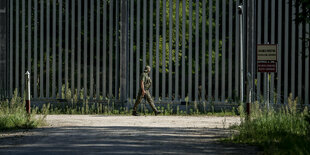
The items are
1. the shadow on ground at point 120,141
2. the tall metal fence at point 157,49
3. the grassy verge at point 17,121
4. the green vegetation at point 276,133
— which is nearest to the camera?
Result: the green vegetation at point 276,133

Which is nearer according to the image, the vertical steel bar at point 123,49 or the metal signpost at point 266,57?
the metal signpost at point 266,57

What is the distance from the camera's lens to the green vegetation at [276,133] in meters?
9.77

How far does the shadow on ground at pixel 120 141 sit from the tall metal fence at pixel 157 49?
19.7 feet

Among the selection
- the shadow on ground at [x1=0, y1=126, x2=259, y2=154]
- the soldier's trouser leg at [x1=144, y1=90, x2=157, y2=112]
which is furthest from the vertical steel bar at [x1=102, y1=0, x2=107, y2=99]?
the shadow on ground at [x1=0, y1=126, x2=259, y2=154]

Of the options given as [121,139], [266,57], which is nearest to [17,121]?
[121,139]

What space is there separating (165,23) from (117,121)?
15.9 ft

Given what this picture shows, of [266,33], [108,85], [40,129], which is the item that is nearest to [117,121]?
[40,129]

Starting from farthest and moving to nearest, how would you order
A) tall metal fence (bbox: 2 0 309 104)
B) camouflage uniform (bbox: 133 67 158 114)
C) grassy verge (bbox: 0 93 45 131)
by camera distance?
tall metal fence (bbox: 2 0 309 104), camouflage uniform (bbox: 133 67 158 114), grassy verge (bbox: 0 93 45 131)

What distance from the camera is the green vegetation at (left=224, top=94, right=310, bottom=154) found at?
9.77 m

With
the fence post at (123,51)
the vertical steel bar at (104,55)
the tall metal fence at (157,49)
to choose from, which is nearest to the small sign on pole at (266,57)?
the tall metal fence at (157,49)

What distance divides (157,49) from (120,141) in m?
9.19

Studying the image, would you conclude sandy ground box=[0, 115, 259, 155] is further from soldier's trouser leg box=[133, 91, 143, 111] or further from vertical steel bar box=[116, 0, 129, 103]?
vertical steel bar box=[116, 0, 129, 103]

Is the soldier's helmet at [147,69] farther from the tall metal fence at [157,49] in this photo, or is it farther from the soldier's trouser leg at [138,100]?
the tall metal fence at [157,49]

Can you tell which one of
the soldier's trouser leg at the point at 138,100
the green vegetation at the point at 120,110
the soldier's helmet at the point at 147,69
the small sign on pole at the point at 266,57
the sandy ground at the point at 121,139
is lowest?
the sandy ground at the point at 121,139
